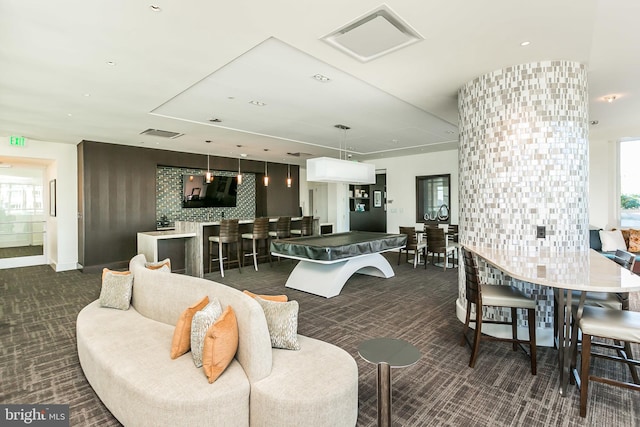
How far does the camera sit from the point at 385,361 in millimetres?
1773

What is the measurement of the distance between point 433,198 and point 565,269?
A: 6.42 meters

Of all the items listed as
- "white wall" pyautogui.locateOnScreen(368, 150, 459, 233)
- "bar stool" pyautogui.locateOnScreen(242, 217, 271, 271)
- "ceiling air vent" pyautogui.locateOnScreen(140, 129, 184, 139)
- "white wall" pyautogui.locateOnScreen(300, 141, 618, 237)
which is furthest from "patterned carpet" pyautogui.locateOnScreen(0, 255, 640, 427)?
"white wall" pyautogui.locateOnScreen(368, 150, 459, 233)

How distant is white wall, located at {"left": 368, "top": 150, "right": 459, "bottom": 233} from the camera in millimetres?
8484

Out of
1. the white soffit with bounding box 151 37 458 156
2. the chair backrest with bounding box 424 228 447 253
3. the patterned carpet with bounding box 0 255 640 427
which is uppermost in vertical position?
the white soffit with bounding box 151 37 458 156

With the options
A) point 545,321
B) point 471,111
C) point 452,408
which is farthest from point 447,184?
point 452,408

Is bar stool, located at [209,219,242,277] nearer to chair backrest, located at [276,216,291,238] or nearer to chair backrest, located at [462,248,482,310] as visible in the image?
chair backrest, located at [276,216,291,238]

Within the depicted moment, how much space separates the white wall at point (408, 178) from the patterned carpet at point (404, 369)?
4.18 meters

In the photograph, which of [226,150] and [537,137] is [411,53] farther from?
[226,150]

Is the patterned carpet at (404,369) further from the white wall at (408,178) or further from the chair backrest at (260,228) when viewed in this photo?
the white wall at (408,178)

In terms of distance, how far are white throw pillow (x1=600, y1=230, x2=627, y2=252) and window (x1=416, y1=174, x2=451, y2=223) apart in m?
3.24

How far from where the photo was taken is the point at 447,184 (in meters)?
8.58

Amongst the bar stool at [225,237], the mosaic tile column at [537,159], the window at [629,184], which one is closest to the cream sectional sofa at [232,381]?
the mosaic tile column at [537,159]

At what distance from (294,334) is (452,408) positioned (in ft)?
4.06

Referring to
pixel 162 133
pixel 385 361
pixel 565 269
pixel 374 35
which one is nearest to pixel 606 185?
pixel 565 269
